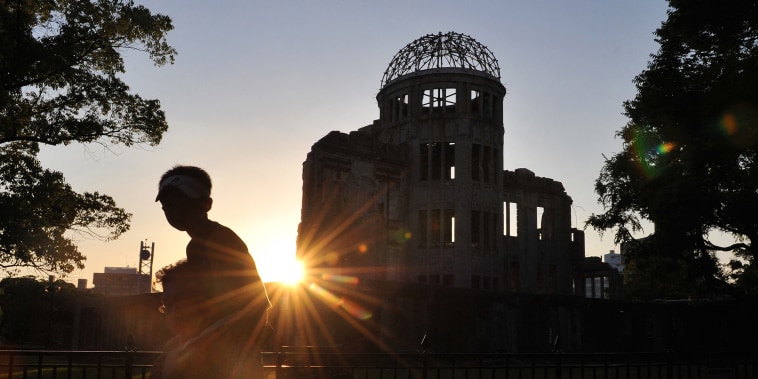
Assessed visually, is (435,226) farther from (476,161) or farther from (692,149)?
(692,149)

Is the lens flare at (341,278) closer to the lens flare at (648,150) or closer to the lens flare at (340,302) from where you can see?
the lens flare at (340,302)

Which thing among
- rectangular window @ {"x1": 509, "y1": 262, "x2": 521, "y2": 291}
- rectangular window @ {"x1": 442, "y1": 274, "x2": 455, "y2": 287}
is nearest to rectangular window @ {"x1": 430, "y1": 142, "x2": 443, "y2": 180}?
rectangular window @ {"x1": 442, "y1": 274, "x2": 455, "y2": 287}

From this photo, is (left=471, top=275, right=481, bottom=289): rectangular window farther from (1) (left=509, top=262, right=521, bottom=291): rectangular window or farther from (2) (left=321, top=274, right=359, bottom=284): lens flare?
(2) (left=321, top=274, right=359, bottom=284): lens flare

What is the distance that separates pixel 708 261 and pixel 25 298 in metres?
34.4

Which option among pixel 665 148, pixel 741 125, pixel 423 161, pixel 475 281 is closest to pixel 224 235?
pixel 741 125

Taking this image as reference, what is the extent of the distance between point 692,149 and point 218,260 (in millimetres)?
21249

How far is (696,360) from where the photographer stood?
9.84m

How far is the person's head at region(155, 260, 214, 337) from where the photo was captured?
2.68 m

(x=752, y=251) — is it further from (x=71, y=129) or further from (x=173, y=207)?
(x=173, y=207)

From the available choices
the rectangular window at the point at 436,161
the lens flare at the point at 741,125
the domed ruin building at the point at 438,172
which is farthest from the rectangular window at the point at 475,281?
the lens flare at the point at 741,125

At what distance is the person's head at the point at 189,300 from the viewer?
268cm

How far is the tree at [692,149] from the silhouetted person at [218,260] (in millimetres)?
16417

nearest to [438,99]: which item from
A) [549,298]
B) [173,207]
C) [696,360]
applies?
[549,298]

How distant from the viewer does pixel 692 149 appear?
2116 cm
